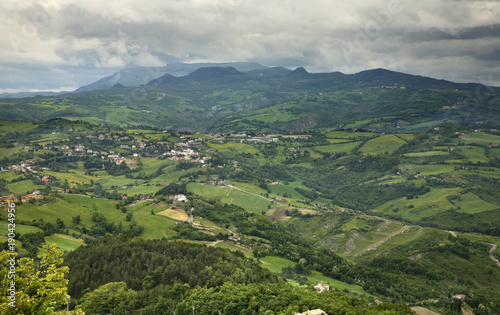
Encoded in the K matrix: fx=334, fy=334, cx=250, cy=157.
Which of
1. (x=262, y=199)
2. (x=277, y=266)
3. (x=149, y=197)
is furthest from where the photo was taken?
(x=262, y=199)

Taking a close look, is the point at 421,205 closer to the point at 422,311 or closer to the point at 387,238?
the point at 387,238

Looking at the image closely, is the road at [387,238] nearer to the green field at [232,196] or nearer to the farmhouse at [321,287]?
the farmhouse at [321,287]

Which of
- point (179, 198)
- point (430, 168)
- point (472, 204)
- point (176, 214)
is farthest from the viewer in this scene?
point (430, 168)

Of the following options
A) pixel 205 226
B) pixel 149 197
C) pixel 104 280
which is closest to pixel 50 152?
pixel 149 197

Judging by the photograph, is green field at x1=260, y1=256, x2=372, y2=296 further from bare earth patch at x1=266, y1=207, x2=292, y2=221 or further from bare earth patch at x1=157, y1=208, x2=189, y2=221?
bare earth patch at x1=266, y1=207, x2=292, y2=221

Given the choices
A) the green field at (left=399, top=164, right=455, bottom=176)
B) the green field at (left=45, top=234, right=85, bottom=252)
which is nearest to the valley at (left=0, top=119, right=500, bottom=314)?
the green field at (left=45, top=234, right=85, bottom=252)

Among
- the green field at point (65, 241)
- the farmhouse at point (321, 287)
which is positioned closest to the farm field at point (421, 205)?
the farmhouse at point (321, 287)

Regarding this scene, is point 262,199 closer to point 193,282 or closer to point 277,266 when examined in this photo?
point 277,266

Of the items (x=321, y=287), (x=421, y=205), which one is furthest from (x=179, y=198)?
(x=421, y=205)
